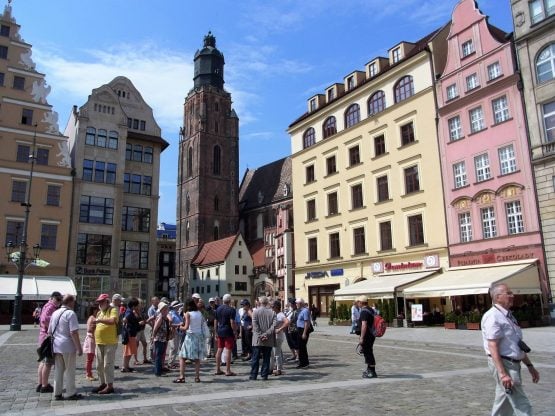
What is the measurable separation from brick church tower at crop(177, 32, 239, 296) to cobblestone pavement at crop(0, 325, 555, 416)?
2698 inches

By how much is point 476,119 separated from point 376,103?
9214 mm

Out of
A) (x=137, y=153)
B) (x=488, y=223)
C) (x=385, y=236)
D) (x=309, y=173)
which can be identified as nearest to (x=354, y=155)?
(x=309, y=173)

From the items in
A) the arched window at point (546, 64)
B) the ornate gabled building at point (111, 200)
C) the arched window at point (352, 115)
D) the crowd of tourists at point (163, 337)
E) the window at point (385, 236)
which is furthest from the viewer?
the ornate gabled building at point (111, 200)

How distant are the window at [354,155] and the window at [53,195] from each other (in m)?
23.8

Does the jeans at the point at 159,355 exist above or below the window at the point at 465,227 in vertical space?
below

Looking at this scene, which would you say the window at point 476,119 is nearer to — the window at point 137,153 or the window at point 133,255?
the window at point 133,255

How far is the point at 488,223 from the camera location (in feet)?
94.8

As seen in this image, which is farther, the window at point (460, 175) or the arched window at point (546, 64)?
the window at point (460, 175)

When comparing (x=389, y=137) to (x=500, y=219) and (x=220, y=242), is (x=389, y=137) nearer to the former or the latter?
(x=500, y=219)

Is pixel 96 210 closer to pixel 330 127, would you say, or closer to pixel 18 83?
pixel 18 83

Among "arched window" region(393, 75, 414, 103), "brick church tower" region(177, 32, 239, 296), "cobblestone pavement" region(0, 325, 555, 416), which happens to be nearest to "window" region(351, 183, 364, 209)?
"arched window" region(393, 75, 414, 103)

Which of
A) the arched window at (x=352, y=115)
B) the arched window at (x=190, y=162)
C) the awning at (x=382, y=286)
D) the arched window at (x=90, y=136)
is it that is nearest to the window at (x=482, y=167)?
the awning at (x=382, y=286)

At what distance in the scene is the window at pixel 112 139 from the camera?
4450cm

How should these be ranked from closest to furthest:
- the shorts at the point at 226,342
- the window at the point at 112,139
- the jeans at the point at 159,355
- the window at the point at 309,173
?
the jeans at the point at 159,355, the shorts at the point at 226,342, the window at the point at 309,173, the window at the point at 112,139
